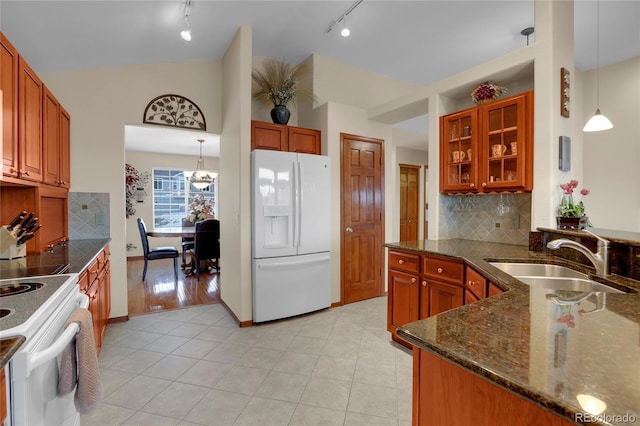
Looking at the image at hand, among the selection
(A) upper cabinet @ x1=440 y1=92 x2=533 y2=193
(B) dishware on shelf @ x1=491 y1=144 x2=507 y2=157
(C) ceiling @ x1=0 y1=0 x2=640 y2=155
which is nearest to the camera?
(C) ceiling @ x1=0 y1=0 x2=640 y2=155

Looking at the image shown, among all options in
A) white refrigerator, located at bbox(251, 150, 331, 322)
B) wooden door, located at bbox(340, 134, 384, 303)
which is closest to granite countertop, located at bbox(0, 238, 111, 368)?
white refrigerator, located at bbox(251, 150, 331, 322)

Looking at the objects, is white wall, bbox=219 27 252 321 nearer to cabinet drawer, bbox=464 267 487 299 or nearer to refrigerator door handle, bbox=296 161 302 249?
refrigerator door handle, bbox=296 161 302 249

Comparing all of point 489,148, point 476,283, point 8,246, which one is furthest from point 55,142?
point 489,148

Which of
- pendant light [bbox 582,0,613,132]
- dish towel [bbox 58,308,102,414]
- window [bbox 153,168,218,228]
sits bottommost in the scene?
dish towel [bbox 58,308,102,414]

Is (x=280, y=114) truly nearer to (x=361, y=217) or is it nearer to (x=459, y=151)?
(x=361, y=217)

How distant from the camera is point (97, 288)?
244 cm

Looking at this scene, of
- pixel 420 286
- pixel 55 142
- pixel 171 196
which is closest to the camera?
pixel 420 286

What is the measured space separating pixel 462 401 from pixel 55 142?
343 cm

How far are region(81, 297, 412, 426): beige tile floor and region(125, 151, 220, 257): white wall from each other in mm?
4394

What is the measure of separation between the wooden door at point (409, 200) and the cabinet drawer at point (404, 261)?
127 inches

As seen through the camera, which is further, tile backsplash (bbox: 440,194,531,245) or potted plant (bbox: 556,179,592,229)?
tile backsplash (bbox: 440,194,531,245)

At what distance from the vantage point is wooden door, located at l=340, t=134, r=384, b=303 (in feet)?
12.7

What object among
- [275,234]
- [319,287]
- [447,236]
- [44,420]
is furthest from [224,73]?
[44,420]

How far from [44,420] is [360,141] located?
365 centimetres
